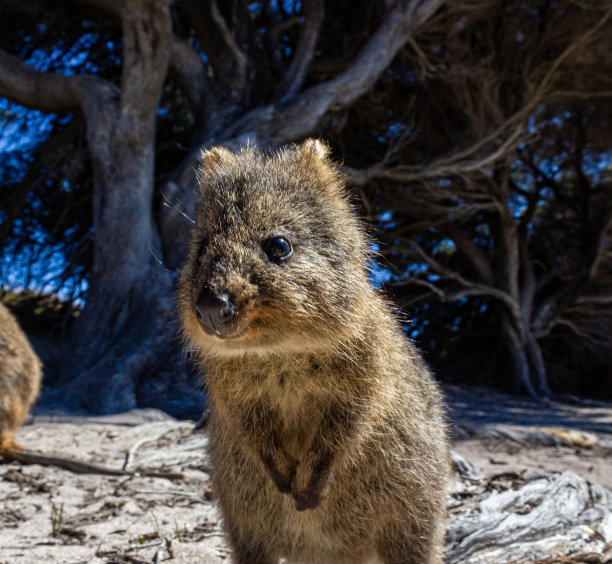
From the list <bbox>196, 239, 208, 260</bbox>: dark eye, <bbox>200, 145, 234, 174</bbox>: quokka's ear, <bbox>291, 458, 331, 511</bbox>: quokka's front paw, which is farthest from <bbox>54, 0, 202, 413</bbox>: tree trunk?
<bbox>291, 458, 331, 511</bbox>: quokka's front paw

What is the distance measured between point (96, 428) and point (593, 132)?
442 inches

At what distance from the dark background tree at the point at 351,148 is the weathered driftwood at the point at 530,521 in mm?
3754

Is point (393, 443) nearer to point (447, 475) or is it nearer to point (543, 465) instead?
point (447, 475)

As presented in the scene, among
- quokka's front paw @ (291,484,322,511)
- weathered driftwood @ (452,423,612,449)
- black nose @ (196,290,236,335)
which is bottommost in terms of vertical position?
weathered driftwood @ (452,423,612,449)

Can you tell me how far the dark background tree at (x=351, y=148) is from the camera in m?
7.31

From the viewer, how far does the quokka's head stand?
1.85 m

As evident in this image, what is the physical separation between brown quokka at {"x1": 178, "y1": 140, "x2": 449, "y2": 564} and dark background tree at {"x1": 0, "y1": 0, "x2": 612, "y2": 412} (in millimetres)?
3988

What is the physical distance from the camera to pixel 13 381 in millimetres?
4242

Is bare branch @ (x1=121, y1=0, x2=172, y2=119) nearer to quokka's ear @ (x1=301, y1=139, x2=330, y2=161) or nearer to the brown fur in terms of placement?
the brown fur

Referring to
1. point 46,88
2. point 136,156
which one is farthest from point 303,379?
point 46,88

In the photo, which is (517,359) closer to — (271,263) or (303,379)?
(303,379)

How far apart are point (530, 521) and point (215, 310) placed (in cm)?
263

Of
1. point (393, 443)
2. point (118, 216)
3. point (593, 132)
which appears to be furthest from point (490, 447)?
point (593, 132)

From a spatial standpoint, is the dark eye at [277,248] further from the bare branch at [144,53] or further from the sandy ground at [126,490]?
the bare branch at [144,53]
